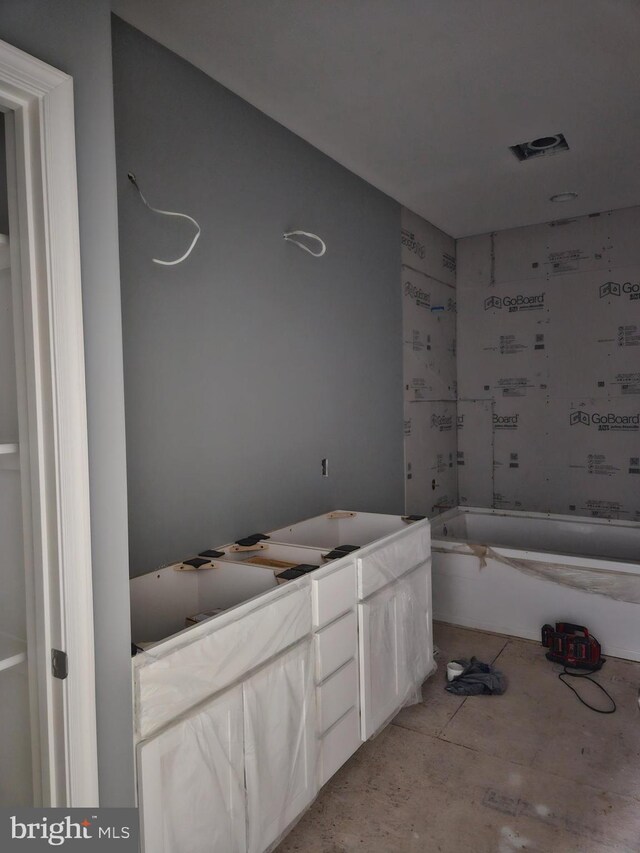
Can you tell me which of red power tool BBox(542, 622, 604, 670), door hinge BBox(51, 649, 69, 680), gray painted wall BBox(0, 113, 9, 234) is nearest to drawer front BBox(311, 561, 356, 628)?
door hinge BBox(51, 649, 69, 680)

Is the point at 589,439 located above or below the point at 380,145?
below

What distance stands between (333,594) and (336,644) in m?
0.18

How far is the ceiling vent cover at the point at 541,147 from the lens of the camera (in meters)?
2.90

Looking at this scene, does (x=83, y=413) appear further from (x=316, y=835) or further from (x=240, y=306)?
(x=316, y=835)

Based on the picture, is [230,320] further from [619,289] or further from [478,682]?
[619,289]

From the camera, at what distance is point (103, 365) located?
47.1 inches

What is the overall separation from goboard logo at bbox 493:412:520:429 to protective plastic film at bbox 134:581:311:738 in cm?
316

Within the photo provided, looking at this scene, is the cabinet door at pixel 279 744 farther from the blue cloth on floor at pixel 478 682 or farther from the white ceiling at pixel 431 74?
the white ceiling at pixel 431 74

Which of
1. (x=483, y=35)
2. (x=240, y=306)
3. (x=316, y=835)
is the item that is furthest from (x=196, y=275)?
(x=316, y=835)

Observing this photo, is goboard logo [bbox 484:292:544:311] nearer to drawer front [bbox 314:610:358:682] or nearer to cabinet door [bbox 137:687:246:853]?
drawer front [bbox 314:610:358:682]

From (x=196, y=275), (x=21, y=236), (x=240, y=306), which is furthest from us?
(x=240, y=306)

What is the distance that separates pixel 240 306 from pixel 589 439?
2.99 meters

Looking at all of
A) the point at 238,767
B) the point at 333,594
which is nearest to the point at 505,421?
the point at 333,594

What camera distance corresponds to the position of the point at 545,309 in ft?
14.2
